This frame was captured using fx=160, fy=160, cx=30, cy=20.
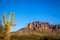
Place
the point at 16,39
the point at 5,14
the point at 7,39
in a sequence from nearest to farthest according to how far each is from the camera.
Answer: the point at 5,14, the point at 7,39, the point at 16,39

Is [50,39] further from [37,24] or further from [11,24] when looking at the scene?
[37,24]

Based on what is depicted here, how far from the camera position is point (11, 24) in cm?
1614

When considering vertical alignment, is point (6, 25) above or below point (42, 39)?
above

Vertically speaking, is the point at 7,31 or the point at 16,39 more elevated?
the point at 7,31

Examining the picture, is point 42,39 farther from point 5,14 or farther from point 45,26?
point 45,26

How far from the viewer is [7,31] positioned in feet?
52.7

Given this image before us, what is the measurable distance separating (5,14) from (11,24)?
1.21m

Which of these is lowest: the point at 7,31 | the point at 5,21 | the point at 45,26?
the point at 45,26

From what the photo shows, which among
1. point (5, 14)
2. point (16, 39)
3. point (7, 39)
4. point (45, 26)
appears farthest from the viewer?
point (45, 26)

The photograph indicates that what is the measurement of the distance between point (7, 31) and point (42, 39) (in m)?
10.1

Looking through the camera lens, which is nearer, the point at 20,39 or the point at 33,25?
the point at 20,39

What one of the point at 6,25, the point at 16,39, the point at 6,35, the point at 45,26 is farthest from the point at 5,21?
the point at 45,26

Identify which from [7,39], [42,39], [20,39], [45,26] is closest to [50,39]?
[42,39]

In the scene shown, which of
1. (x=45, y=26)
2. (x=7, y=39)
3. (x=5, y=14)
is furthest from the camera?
(x=45, y=26)
